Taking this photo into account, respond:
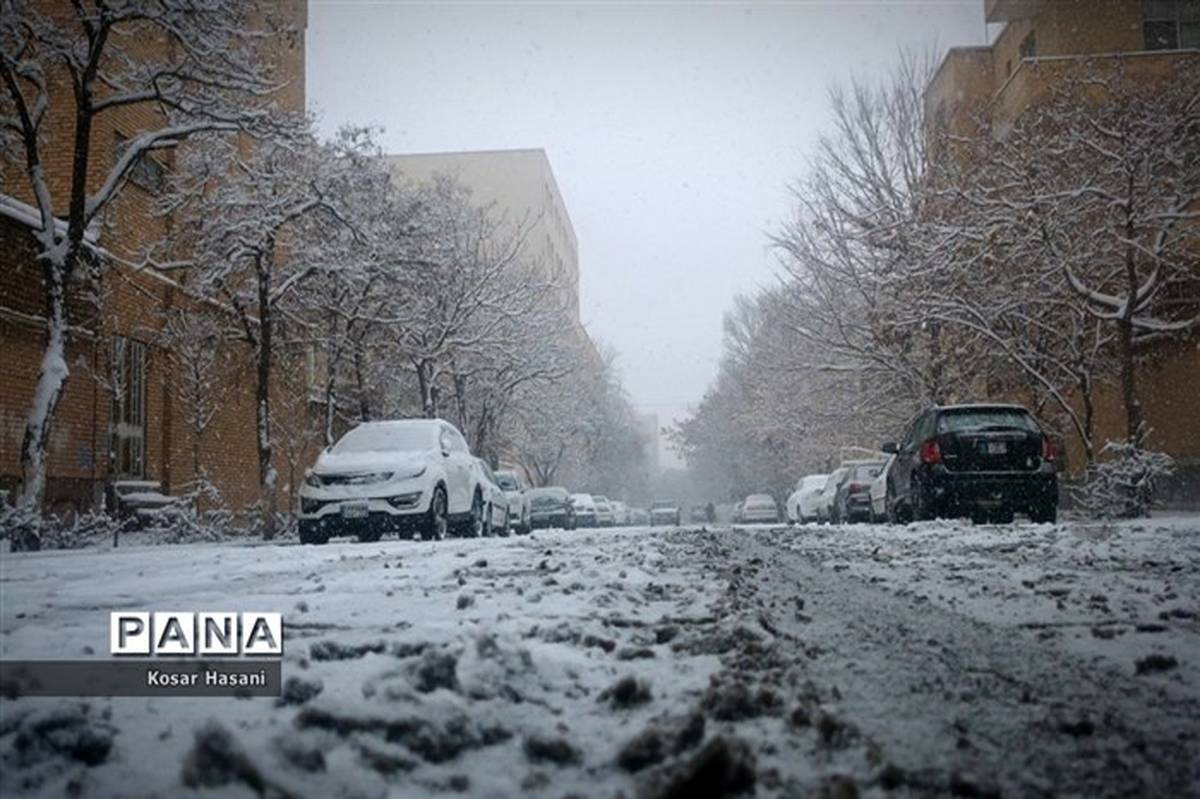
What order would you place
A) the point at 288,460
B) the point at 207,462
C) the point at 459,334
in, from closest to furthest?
1. the point at 207,462
2. the point at 288,460
3. the point at 459,334

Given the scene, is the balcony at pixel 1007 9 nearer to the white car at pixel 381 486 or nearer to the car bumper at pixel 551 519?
the car bumper at pixel 551 519

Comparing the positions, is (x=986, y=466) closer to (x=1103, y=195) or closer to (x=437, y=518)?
(x=1103, y=195)

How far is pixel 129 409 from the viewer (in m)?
16.1

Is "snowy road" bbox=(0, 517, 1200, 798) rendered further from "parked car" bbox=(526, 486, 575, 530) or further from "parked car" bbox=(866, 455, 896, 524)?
"parked car" bbox=(526, 486, 575, 530)

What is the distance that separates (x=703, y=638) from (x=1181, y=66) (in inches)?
688

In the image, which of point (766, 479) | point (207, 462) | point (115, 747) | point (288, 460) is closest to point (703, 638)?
point (115, 747)

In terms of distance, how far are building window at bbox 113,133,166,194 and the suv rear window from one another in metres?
13.6

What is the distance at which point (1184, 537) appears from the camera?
8562 mm

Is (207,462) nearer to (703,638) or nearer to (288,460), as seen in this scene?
(288,460)

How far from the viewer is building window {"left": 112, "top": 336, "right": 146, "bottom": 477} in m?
15.3

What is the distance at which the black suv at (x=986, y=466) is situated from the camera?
41.0 feet

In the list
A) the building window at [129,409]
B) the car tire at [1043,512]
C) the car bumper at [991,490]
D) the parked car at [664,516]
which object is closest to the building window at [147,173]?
the building window at [129,409]
